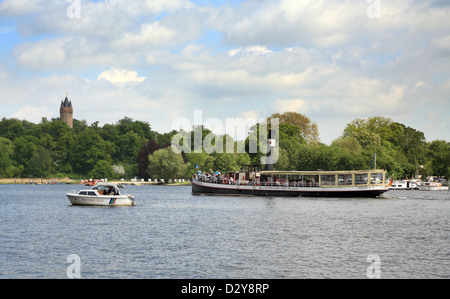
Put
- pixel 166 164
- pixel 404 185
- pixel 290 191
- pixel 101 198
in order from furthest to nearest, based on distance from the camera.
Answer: pixel 166 164, pixel 404 185, pixel 290 191, pixel 101 198

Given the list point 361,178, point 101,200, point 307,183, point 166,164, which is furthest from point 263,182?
point 166,164

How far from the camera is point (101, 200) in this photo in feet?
254

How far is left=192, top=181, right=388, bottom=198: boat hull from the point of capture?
102688 mm

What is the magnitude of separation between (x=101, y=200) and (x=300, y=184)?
4329 cm

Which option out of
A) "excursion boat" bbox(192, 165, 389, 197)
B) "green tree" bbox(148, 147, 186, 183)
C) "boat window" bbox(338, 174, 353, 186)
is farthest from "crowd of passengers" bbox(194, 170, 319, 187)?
"green tree" bbox(148, 147, 186, 183)

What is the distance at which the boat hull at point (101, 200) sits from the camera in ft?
254

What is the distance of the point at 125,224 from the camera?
2318 inches

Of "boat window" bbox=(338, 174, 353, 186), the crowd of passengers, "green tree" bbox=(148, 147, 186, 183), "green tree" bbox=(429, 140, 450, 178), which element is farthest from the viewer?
"green tree" bbox=(148, 147, 186, 183)

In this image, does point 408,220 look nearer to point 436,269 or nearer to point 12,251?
point 436,269

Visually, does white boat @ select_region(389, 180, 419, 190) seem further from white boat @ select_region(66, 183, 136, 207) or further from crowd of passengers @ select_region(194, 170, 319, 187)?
white boat @ select_region(66, 183, 136, 207)

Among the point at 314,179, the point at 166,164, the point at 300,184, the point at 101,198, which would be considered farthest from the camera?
the point at 166,164

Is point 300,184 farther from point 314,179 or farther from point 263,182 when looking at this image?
point 263,182

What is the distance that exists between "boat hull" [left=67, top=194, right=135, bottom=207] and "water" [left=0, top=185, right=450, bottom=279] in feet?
10.5
